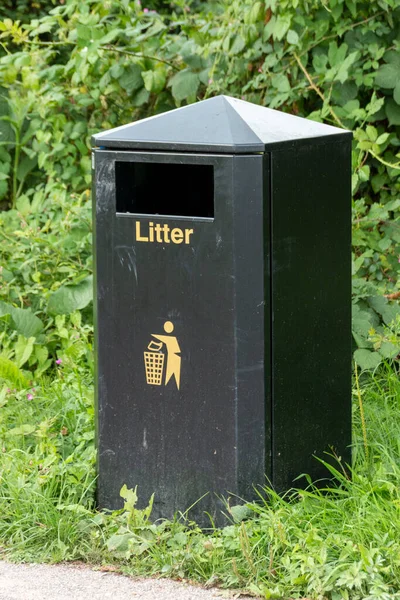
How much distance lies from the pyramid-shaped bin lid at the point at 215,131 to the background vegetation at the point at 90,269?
1.06 meters

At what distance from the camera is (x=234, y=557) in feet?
10.3

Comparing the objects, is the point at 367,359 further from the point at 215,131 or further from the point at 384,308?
the point at 215,131

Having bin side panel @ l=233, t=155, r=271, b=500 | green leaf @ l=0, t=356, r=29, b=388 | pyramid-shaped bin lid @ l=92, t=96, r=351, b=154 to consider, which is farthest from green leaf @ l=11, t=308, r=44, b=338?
bin side panel @ l=233, t=155, r=271, b=500

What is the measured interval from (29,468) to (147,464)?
0.47 meters

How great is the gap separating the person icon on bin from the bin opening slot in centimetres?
52

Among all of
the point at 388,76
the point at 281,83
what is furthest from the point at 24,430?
the point at 388,76

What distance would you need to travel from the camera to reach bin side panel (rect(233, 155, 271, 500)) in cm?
313

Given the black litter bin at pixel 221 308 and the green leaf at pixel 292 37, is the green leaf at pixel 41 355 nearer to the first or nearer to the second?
the black litter bin at pixel 221 308

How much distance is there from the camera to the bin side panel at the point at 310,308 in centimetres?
326

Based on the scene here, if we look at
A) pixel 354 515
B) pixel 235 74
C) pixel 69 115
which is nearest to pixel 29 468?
pixel 354 515

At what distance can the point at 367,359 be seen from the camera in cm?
440

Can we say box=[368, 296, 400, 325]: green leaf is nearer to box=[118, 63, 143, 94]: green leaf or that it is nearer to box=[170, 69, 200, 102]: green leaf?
box=[170, 69, 200, 102]: green leaf

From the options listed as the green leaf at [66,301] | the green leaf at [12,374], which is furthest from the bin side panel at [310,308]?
the green leaf at [66,301]

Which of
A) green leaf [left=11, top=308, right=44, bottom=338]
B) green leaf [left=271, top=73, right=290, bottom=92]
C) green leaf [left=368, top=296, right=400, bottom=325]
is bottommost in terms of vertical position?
green leaf [left=11, top=308, right=44, bottom=338]
